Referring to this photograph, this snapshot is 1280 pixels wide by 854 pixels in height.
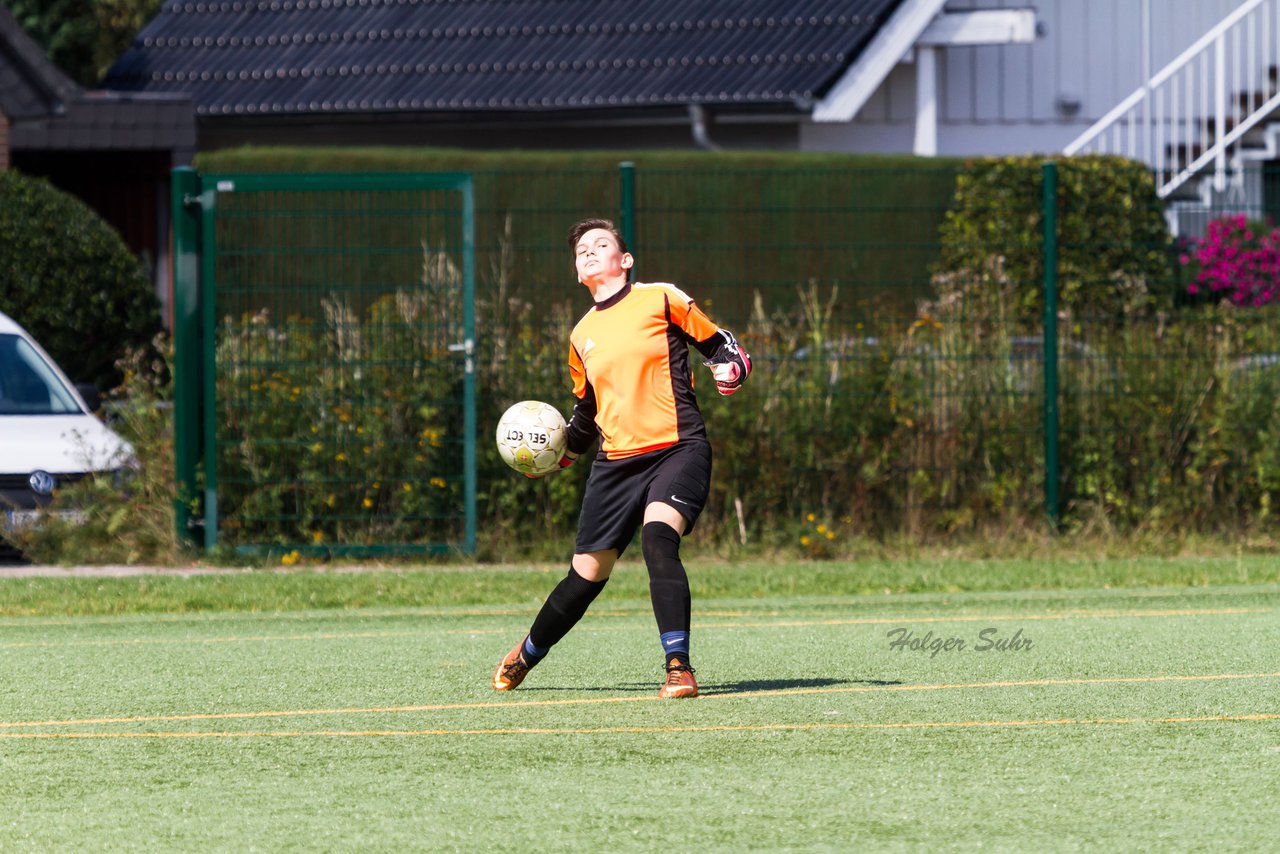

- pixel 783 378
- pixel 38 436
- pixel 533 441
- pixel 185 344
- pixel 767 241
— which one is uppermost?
pixel 767 241

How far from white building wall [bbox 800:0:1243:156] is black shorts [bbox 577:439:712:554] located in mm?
17344

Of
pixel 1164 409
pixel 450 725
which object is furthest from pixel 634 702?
pixel 1164 409

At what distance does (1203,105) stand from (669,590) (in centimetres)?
1584

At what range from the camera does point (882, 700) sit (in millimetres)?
7309

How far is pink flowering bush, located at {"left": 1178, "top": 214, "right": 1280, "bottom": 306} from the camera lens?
539 inches

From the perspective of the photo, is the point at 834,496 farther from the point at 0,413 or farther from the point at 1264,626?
the point at 0,413

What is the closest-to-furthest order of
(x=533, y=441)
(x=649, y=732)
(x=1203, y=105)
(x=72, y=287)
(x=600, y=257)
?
(x=649, y=732)
(x=600, y=257)
(x=533, y=441)
(x=72, y=287)
(x=1203, y=105)

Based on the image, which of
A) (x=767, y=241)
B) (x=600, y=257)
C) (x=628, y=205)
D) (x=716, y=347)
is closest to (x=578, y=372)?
(x=600, y=257)

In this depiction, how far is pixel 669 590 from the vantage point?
7.29 meters

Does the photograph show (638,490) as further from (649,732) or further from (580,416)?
(649,732)

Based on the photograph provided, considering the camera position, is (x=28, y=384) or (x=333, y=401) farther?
(x=28, y=384)

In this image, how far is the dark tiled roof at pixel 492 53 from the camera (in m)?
22.6

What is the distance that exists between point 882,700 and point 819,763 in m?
1.22

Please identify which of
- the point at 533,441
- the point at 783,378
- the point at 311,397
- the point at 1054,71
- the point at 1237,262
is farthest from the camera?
the point at 1054,71
